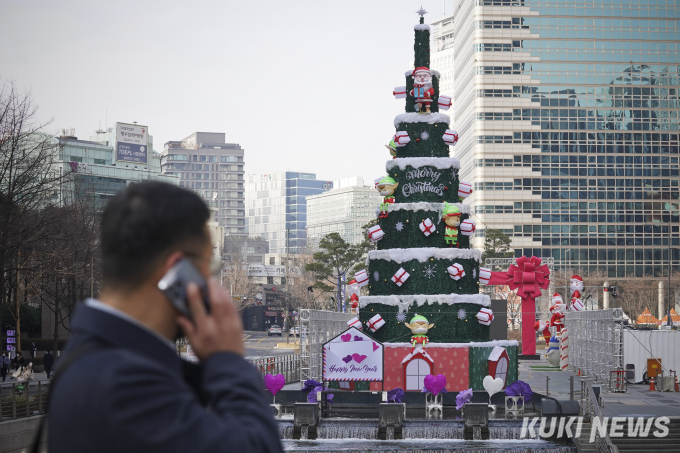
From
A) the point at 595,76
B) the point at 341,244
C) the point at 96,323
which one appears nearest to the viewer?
the point at 96,323

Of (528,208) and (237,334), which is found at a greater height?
(528,208)

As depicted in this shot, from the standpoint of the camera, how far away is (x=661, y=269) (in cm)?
9844

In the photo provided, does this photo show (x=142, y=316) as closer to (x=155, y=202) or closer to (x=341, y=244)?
(x=155, y=202)

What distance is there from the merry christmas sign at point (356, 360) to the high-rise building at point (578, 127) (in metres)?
74.2

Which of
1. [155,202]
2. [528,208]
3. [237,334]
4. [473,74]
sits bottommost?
[237,334]

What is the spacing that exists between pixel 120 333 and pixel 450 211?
26.3m

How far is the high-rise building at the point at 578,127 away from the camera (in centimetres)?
9725

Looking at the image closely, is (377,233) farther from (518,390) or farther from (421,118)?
(518,390)

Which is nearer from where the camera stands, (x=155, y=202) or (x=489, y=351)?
(x=155, y=202)

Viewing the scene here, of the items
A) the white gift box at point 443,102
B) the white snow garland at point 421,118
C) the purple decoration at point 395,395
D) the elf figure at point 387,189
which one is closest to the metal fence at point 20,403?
the purple decoration at point 395,395

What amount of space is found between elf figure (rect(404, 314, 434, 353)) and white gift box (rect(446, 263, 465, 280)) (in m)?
1.81

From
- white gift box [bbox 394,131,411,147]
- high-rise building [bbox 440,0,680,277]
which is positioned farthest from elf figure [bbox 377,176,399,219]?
high-rise building [bbox 440,0,680,277]

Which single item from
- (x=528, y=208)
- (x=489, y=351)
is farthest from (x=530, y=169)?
(x=489, y=351)

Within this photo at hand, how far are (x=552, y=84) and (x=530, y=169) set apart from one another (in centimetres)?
1064
